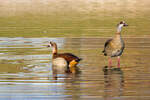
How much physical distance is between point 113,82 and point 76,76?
181 cm

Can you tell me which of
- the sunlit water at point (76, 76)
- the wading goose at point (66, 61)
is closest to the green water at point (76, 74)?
the sunlit water at point (76, 76)

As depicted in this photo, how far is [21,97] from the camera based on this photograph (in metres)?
14.2

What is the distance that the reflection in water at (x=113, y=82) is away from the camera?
14.5 metres

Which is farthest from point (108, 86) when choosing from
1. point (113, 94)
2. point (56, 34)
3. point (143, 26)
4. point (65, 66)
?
point (143, 26)

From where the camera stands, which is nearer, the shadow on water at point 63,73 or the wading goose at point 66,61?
the shadow on water at point 63,73

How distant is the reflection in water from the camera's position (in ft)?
47.7

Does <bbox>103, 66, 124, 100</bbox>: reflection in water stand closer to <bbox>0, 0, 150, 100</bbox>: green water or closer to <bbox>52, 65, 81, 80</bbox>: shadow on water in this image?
<bbox>0, 0, 150, 100</bbox>: green water

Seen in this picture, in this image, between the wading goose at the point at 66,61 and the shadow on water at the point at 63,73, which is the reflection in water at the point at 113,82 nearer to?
the shadow on water at the point at 63,73

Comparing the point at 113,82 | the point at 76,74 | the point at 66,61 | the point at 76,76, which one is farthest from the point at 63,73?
the point at 113,82

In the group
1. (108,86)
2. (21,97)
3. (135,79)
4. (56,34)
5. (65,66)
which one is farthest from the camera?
(56,34)

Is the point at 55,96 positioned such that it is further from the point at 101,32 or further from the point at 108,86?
the point at 101,32

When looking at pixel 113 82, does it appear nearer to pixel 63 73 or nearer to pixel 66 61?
pixel 63 73

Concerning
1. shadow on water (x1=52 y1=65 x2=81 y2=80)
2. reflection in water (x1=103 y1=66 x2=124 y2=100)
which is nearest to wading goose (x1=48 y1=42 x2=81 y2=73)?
shadow on water (x1=52 y1=65 x2=81 y2=80)

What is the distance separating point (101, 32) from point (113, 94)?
66.2 feet
